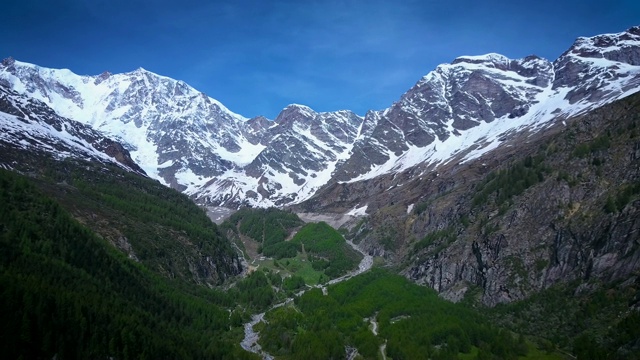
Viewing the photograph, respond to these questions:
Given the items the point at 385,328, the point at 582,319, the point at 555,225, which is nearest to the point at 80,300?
the point at 385,328

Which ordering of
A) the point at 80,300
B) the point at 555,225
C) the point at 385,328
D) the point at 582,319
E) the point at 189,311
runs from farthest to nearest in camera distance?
the point at 189,311, the point at 555,225, the point at 385,328, the point at 582,319, the point at 80,300

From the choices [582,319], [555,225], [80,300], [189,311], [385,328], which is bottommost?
[582,319]

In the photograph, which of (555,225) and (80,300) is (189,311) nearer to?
(80,300)

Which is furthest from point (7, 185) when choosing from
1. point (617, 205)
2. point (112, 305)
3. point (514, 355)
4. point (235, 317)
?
point (617, 205)

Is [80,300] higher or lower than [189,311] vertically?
higher

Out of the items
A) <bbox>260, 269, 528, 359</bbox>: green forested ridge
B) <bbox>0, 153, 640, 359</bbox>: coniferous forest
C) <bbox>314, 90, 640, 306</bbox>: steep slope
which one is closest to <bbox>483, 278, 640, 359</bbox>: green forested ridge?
Result: <bbox>0, 153, 640, 359</bbox>: coniferous forest

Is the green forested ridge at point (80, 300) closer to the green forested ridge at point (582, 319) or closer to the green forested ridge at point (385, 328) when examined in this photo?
the green forested ridge at point (385, 328)

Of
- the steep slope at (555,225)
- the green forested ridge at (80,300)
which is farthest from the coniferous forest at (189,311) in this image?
the steep slope at (555,225)

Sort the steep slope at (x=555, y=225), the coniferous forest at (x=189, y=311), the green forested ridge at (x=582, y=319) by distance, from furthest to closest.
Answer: the steep slope at (x=555, y=225), the coniferous forest at (x=189, y=311), the green forested ridge at (x=582, y=319)
